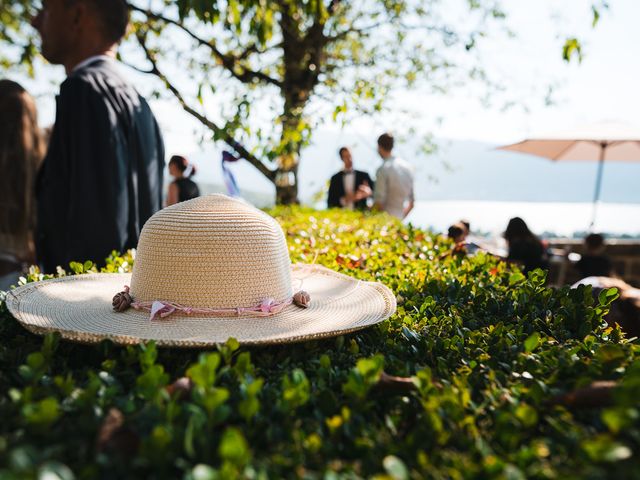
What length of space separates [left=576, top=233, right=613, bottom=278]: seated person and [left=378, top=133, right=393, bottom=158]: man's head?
10.1 feet

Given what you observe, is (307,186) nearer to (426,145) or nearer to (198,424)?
(426,145)

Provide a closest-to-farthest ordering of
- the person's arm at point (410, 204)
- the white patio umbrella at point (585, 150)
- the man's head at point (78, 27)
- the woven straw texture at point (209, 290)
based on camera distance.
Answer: the woven straw texture at point (209, 290) < the man's head at point (78, 27) < the person's arm at point (410, 204) < the white patio umbrella at point (585, 150)

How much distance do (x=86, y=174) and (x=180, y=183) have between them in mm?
3904

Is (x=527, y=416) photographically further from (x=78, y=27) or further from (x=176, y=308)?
(x=78, y=27)

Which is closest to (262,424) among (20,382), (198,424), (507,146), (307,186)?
(198,424)

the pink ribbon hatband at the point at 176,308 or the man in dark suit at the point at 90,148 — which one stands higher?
the man in dark suit at the point at 90,148

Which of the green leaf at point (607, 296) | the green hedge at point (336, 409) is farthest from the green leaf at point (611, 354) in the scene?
the green leaf at point (607, 296)

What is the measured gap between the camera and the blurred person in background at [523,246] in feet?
23.8

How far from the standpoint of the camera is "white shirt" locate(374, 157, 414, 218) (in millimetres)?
8016

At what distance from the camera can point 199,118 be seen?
9.70 m

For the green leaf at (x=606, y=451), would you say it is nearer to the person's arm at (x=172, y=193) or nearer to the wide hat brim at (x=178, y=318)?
the wide hat brim at (x=178, y=318)

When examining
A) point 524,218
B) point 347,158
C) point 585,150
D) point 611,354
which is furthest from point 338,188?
point 611,354

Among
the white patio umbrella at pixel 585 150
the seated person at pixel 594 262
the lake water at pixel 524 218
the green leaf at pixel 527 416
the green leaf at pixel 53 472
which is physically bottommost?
the lake water at pixel 524 218

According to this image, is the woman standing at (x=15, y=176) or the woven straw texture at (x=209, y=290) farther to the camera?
the woman standing at (x=15, y=176)
